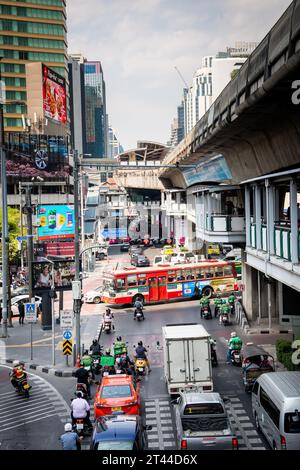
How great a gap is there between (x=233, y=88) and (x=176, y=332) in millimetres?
8970

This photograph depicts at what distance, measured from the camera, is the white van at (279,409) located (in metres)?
12.7

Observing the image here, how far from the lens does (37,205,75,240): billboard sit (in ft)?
132

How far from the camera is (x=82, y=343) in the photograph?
28062 millimetres

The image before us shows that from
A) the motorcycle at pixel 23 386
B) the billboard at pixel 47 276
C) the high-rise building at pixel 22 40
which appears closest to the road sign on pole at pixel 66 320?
the motorcycle at pixel 23 386

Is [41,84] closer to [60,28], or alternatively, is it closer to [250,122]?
[60,28]

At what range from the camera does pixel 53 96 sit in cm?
8525

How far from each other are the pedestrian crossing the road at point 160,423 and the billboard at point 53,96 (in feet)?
223

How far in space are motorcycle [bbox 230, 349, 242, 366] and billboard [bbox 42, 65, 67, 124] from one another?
6437 centimetres

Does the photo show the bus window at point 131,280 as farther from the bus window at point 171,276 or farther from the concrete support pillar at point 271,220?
the concrete support pillar at point 271,220

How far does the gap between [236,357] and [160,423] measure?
7111 mm

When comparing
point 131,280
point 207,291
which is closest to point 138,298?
point 131,280

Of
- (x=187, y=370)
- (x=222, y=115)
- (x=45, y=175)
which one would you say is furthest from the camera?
(x=45, y=175)

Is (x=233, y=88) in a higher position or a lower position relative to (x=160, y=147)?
lower

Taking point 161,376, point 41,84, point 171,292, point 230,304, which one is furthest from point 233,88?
point 41,84
